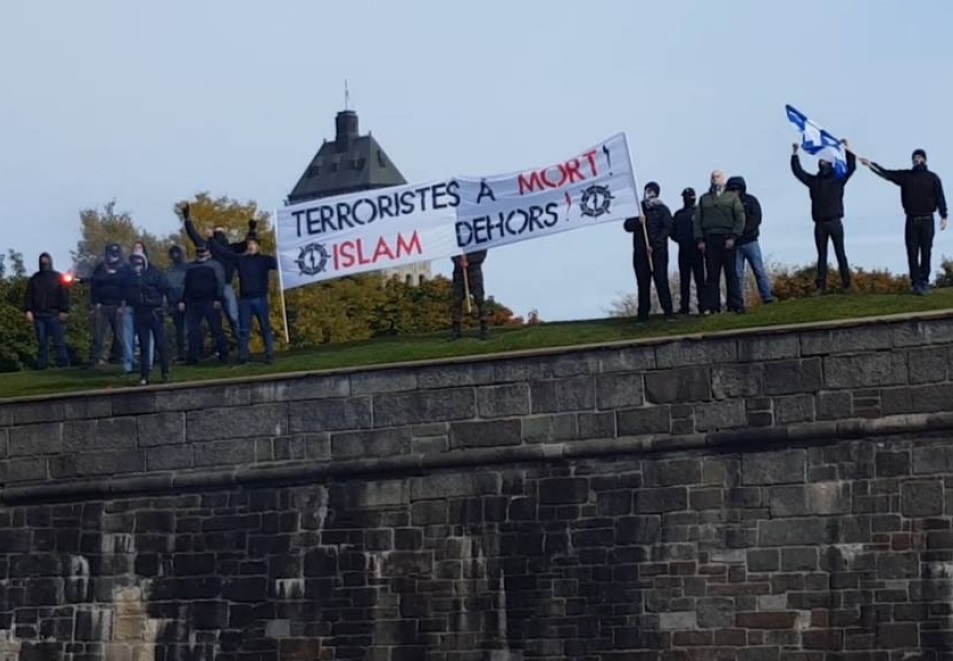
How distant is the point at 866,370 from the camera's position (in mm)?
22719

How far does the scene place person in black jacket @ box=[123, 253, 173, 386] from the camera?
27.2 meters

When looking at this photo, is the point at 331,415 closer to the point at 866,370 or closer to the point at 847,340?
the point at 847,340

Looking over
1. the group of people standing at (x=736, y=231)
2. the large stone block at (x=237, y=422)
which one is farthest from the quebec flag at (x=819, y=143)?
the large stone block at (x=237, y=422)

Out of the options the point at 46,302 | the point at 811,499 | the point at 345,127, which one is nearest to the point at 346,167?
the point at 345,127

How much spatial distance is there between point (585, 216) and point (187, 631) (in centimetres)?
645

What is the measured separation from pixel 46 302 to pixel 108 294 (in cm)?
109

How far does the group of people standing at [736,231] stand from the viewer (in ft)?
83.6

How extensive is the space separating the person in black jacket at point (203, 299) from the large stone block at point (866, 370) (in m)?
8.43

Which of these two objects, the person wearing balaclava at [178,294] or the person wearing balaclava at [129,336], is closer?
the person wearing balaclava at [129,336]

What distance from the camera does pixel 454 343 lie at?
2677 cm

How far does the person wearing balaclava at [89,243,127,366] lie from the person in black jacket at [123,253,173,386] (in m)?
0.17

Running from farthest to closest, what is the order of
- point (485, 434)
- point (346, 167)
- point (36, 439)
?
point (346, 167) → point (36, 439) → point (485, 434)

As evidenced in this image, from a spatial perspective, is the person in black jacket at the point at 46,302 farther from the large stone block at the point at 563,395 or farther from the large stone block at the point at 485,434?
the large stone block at the point at 563,395

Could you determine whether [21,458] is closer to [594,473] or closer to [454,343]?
[454,343]
